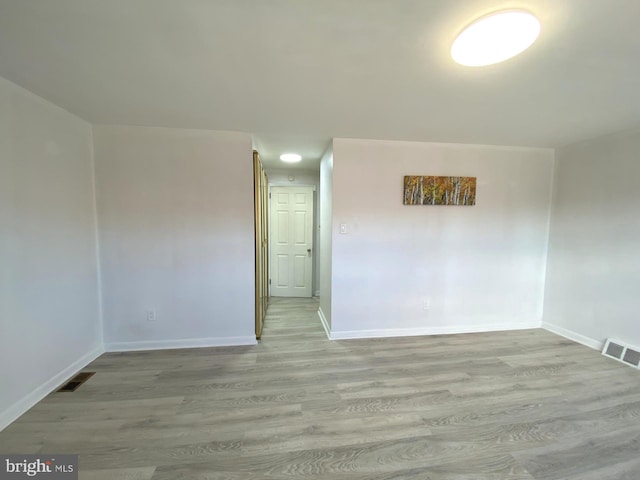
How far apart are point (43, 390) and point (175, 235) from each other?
153 cm

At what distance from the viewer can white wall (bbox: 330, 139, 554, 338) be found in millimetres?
2896

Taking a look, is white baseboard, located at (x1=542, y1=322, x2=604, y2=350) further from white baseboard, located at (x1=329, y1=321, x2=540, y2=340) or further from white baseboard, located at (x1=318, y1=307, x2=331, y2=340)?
white baseboard, located at (x1=318, y1=307, x2=331, y2=340)

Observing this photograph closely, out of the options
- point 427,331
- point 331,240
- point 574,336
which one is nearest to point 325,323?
point 331,240

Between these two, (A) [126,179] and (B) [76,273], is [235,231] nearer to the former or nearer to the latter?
(A) [126,179]

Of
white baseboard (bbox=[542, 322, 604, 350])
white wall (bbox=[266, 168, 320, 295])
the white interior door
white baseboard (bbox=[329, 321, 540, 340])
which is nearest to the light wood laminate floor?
white baseboard (bbox=[542, 322, 604, 350])

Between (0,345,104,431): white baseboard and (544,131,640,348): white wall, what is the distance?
17.1ft

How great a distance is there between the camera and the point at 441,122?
2.33 metres

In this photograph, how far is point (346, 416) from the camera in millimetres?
1764

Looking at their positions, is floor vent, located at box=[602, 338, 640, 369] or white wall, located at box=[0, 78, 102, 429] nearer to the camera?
white wall, located at box=[0, 78, 102, 429]

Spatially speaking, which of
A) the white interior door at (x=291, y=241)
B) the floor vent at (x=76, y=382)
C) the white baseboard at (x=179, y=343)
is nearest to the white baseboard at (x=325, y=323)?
the white baseboard at (x=179, y=343)

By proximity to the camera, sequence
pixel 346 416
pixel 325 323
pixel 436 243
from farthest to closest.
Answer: pixel 325 323 → pixel 436 243 → pixel 346 416

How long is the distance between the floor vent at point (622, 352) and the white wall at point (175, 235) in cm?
379

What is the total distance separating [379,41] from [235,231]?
2136mm

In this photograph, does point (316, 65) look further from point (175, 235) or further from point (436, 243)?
point (436, 243)
